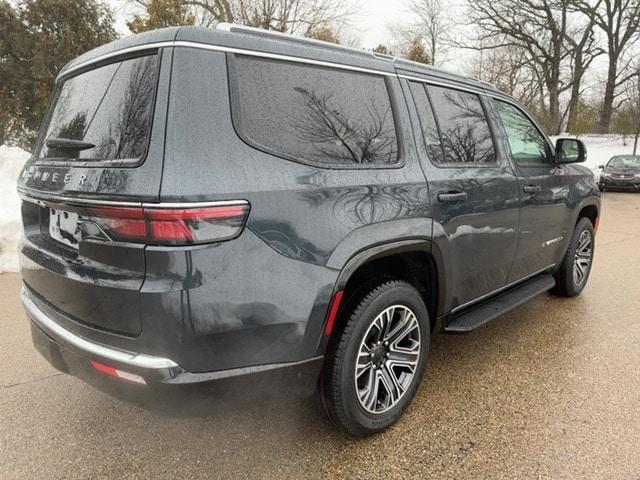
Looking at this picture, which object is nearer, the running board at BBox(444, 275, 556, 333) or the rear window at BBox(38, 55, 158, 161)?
the rear window at BBox(38, 55, 158, 161)

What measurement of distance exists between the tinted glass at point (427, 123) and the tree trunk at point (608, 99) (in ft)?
115

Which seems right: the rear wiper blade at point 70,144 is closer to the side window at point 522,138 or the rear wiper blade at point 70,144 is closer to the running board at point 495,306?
the running board at point 495,306

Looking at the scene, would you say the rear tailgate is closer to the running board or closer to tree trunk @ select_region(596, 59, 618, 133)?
the running board

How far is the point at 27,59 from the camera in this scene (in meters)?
11.5

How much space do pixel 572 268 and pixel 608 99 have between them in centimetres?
3443

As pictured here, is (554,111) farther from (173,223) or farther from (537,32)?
(173,223)

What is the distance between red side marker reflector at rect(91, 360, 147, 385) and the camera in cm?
165

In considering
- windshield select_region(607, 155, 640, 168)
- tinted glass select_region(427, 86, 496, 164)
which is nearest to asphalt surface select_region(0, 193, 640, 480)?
tinted glass select_region(427, 86, 496, 164)

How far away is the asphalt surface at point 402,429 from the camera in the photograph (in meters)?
2.05

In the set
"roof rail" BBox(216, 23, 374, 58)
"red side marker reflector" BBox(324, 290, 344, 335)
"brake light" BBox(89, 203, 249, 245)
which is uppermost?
"roof rail" BBox(216, 23, 374, 58)

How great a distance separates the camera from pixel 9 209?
5.89m

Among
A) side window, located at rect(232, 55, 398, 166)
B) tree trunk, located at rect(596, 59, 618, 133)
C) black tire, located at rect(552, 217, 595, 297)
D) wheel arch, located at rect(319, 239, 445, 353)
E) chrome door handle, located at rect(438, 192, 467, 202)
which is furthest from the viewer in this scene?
tree trunk, located at rect(596, 59, 618, 133)

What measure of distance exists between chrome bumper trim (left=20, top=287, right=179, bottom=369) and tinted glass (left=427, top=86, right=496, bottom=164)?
1.87m

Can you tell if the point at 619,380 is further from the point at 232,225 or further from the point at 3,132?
the point at 3,132
